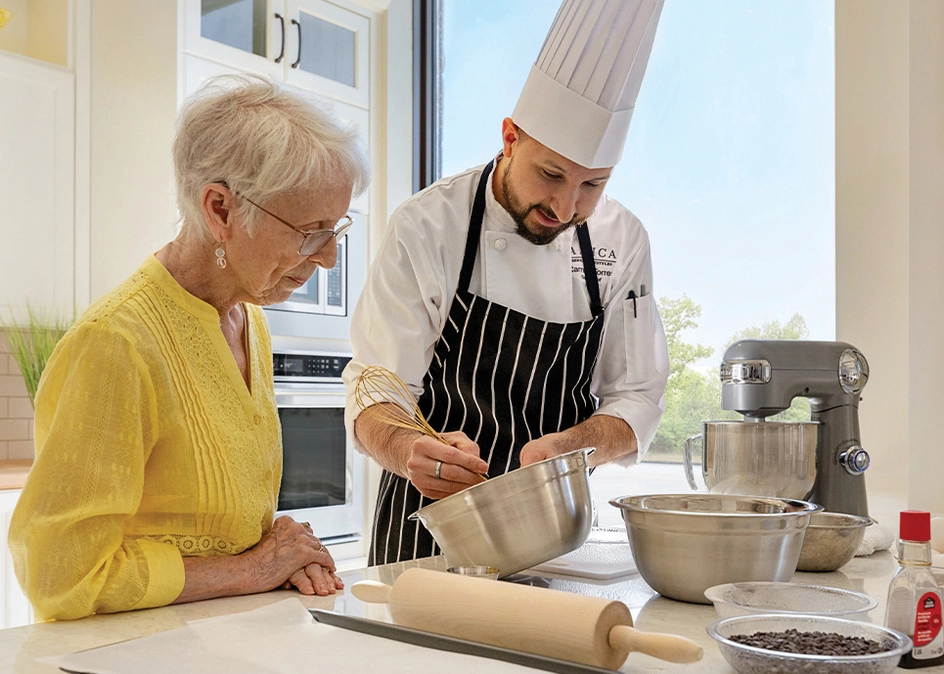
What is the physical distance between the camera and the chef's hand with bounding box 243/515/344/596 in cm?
115

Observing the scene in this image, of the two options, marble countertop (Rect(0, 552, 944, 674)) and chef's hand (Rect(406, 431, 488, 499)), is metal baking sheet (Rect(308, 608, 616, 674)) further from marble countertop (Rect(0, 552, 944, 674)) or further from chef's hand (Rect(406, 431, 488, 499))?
chef's hand (Rect(406, 431, 488, 499))

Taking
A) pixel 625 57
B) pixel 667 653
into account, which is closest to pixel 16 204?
pixel 625 57

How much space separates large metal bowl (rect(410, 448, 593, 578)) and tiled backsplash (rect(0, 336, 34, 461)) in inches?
101

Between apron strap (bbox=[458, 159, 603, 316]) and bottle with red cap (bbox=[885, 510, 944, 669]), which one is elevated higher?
apron strap (bbox=[458, 159, 603, 316])

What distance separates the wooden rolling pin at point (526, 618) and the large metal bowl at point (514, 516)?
0.49 feet

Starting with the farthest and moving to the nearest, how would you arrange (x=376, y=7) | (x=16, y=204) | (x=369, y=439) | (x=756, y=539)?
(x=376, y=7), (x=16, y=204), (x=369, y=439), (x=756, y=539)

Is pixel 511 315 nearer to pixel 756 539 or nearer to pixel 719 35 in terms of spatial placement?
pixel 756 539

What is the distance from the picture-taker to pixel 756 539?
101 cm

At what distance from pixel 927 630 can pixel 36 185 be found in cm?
287

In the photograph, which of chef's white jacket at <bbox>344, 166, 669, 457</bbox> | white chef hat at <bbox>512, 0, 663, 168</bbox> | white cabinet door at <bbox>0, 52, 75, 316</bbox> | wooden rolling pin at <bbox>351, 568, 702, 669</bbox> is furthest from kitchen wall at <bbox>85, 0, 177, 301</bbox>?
wooden rolling pin at <bbox>351, 568, 702, 669</bbox>

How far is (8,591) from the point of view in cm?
256

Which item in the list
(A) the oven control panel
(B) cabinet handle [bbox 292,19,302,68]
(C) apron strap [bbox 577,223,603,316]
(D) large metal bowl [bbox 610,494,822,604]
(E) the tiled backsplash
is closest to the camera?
(D) large metal bowl [bbox 610,494,822,604]

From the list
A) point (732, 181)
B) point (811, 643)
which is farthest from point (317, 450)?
point (811, 643)

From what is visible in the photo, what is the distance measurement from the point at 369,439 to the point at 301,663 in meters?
0.81
